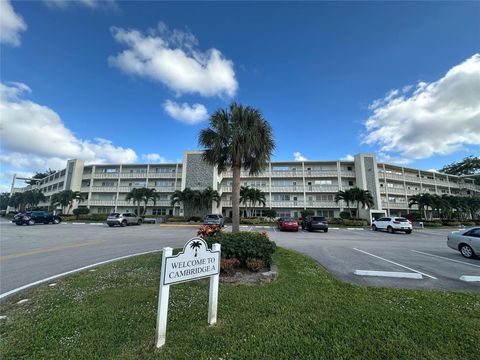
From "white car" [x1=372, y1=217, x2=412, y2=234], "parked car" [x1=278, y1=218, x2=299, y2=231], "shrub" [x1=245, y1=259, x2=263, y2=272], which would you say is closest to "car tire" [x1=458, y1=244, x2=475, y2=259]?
"shrub" [x1=245, y1=259, x2=263, y2=272]

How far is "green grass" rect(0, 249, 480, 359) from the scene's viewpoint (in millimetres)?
2818

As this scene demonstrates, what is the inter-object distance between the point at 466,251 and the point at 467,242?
1.45 feet

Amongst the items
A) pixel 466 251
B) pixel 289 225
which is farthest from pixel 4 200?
pixel 466 251

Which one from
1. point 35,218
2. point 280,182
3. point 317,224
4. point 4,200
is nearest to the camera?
point 317,224

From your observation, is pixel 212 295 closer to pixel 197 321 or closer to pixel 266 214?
pixel 197 321

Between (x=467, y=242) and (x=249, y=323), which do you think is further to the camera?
(x=467, y=242)

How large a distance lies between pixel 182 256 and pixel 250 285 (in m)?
2.76

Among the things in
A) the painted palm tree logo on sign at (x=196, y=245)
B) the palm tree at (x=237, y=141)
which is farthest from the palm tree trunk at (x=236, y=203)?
the painted palm tree logo on sign at (x=196, y=245)

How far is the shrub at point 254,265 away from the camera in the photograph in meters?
6.07

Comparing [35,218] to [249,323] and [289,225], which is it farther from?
[249,323]

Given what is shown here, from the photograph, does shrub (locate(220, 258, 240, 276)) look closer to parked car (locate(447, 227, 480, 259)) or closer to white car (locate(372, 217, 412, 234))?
parked car (locate(447, 227, 480, 259))

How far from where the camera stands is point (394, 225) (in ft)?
78.9

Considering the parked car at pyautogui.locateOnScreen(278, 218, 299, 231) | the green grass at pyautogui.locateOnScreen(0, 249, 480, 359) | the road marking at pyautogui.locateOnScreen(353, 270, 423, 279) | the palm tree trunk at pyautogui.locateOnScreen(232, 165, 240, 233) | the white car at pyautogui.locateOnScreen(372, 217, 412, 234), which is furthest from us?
the white car at pyautogui.locateOnScreen(372, 217, 412, 234)

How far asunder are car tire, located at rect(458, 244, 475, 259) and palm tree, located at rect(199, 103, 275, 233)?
960 cm
